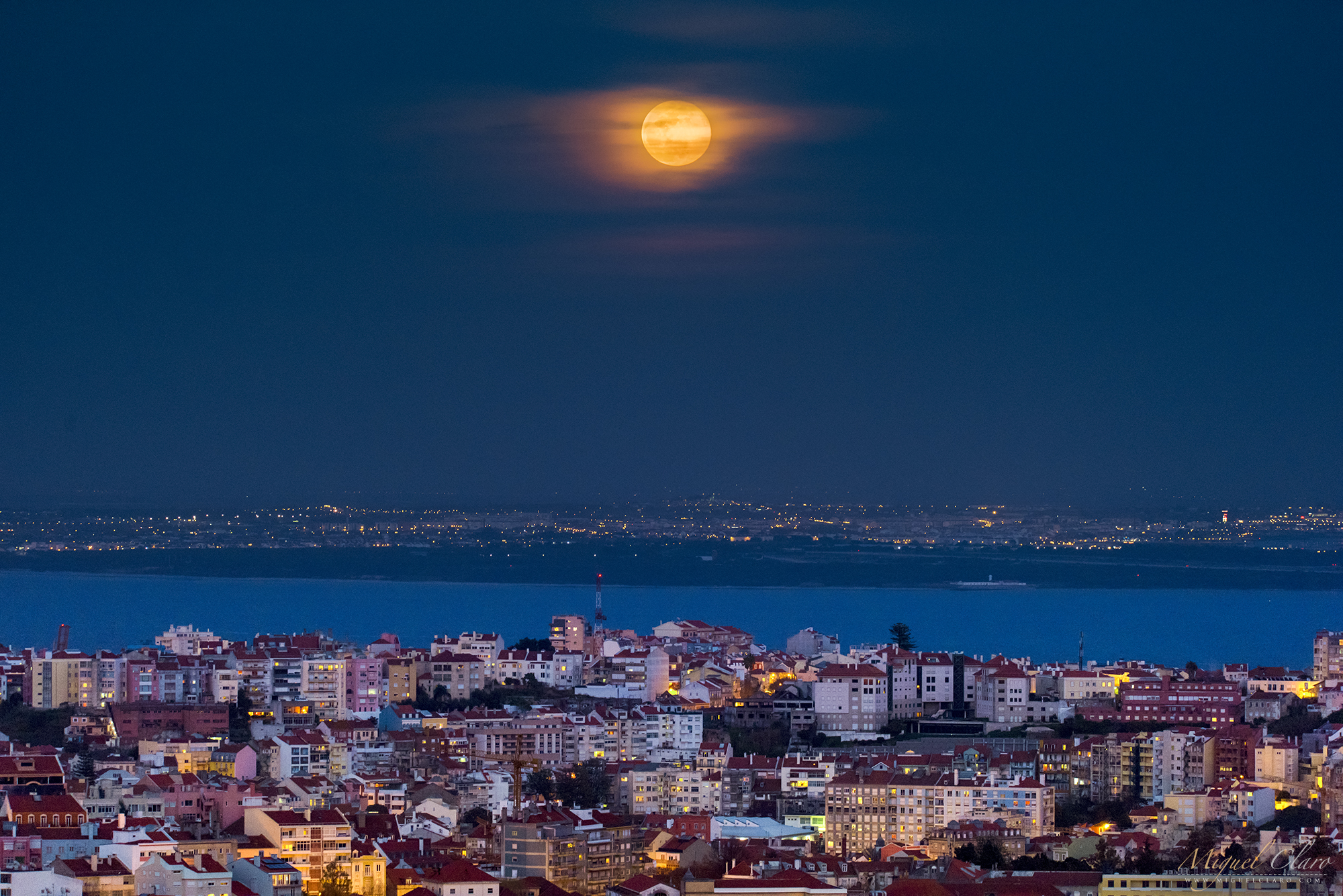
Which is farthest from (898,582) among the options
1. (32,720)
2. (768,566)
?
(32,720)

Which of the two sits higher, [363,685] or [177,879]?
[363,685]

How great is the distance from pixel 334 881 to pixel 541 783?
6.77m

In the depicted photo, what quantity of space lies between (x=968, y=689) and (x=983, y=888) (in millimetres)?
12958

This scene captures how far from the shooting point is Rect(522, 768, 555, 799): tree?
23766 millimetres

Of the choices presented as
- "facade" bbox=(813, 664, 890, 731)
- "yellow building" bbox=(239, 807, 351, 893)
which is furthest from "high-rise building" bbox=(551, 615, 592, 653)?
"yellow building" bbox=(239, 807, 351, 893)

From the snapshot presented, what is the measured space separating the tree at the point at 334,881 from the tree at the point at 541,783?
18.2 feet

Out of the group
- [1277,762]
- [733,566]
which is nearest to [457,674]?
[1277,762]

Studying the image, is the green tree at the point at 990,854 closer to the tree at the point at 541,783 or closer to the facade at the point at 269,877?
the facade at the point at 269,877

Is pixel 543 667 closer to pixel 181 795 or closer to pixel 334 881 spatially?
pixel 181 795

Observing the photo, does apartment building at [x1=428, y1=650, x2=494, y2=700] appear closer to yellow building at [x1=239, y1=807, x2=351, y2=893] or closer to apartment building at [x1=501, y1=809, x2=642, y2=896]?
apartment building at [x1=501, y1=809, x2=642, y2=896]

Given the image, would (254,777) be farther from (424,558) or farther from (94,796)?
(424,558)

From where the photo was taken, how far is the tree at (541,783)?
936 inches

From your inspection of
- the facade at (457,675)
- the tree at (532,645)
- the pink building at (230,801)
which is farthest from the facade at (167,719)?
the tree at (532,645)

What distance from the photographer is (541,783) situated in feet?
79.5
